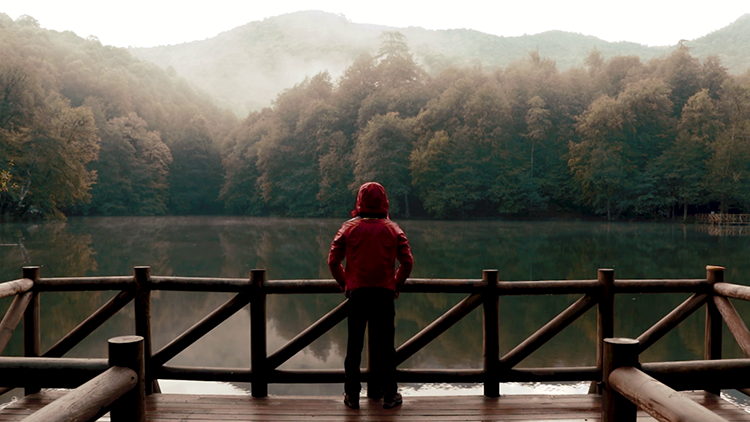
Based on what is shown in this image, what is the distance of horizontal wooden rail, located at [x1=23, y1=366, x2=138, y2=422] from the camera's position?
169 centimetres

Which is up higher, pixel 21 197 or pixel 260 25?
pixel 260 25

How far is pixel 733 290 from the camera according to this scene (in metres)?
4.49

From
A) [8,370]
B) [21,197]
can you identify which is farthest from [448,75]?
[8,370]

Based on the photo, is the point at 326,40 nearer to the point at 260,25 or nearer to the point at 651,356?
the point at 260,25

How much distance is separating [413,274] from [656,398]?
1832 centimetres

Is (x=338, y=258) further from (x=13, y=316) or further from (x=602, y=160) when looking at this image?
(x=602, y=160)

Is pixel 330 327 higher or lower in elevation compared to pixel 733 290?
lower

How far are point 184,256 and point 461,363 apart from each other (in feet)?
61.6

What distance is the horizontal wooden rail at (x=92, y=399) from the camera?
5.56 feet

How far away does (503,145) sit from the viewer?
59.4 m

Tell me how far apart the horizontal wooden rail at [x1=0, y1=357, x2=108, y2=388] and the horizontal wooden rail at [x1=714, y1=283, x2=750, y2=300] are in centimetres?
442

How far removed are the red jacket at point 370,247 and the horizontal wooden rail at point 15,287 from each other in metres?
2.49

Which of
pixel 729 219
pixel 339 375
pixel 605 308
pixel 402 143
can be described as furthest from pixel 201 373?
pixel 402 143

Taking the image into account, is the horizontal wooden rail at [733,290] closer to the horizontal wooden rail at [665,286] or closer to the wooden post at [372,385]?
the horizontal wooden rail at [665,286]
